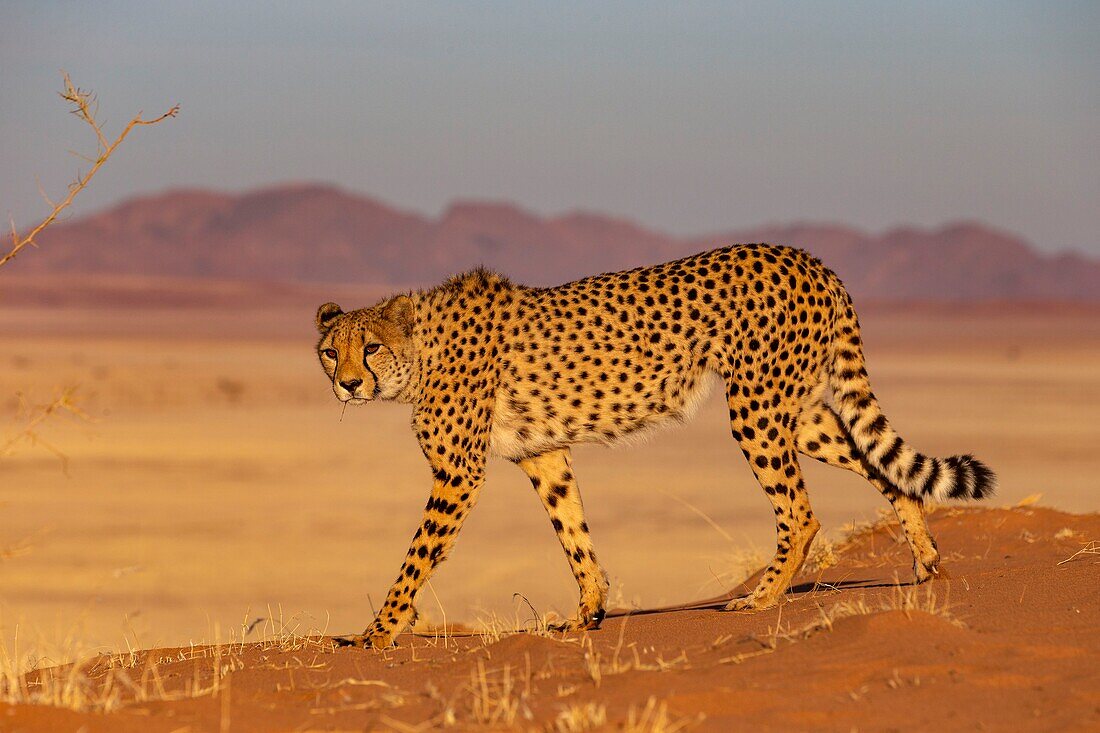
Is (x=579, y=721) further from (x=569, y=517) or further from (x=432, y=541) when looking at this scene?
(x=569, y=517)

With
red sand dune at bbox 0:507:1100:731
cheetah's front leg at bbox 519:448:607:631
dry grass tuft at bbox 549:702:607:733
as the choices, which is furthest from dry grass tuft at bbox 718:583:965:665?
cheetah's front leg at bbox 519:448:607:631

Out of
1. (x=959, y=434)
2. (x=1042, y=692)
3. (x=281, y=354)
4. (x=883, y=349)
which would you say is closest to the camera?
(x=1042, y=692)

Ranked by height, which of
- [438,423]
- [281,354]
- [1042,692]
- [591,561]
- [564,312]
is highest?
[281,354]

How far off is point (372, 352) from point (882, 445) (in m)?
2.24

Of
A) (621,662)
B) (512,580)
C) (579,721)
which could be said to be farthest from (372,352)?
(512,580)

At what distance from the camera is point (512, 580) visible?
33.1 ft

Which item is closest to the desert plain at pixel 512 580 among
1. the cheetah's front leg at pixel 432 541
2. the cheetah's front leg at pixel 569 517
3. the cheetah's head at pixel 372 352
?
the cheetah's front leg at pixel 432 541

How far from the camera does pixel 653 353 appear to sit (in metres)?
6.31

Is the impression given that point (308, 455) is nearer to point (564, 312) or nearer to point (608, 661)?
point (564, 312)

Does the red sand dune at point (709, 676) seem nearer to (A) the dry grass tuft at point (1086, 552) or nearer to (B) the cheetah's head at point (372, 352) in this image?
(A) the dry grass tuft at point (1086, 552)

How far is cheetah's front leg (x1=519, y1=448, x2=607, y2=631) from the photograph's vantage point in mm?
6367

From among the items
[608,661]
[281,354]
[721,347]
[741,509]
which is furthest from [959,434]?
[281,354]

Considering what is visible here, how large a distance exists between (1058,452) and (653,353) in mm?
12807

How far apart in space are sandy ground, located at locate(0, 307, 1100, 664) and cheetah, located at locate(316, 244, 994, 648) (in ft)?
1.30
